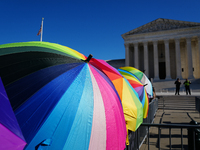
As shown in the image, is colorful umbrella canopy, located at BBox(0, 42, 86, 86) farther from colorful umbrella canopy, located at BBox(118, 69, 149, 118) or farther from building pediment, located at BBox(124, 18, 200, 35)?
building pediment, located at BBox(124, 18, 200, 35)

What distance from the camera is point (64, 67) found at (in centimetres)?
187

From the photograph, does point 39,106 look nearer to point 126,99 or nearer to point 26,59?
point 26,59

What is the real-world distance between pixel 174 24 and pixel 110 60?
1961 cm

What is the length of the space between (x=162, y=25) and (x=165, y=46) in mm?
5117

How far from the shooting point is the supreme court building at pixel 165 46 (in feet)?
112

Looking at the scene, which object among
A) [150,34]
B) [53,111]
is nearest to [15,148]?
[53,111]

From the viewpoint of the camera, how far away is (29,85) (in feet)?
5.16

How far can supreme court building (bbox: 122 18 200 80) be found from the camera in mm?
34219

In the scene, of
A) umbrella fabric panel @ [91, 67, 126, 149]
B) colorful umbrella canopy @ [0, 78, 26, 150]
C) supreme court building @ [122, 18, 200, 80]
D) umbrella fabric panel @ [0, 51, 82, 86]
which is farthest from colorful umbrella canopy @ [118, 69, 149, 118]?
supreme court building @ [122, 18, 200, 80]

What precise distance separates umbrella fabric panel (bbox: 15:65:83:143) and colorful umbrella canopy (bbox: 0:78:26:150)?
93 mm

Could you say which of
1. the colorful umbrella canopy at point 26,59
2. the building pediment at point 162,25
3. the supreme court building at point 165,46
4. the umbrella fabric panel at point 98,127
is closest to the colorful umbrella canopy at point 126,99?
the colorful umbrella canopy at point 26,59

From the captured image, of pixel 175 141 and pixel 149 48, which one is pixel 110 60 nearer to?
pixel 149 48

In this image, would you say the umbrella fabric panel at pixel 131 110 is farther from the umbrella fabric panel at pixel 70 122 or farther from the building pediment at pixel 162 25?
the building pediment at pixel 162 25

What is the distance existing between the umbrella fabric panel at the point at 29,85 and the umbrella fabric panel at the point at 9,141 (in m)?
0.30
